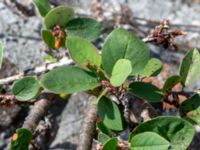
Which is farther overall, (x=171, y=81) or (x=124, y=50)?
(x=171, y=81)

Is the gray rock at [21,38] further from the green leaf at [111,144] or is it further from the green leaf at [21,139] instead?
the green leaf at [111,144]

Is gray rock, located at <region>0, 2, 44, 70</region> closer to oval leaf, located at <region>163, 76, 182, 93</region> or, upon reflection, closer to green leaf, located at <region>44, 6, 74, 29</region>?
green leaf, located at <region>44, 6, 74, 29</region>

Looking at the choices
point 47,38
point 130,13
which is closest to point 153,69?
point 47,38

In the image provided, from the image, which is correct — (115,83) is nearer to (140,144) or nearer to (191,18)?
(140,144)

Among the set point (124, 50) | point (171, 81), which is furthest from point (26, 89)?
point (171, 81)

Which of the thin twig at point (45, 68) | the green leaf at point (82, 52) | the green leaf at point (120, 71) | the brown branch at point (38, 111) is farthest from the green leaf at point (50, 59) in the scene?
the green leaf at point (120, 71)

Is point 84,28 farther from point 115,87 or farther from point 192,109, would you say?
point 192,109
